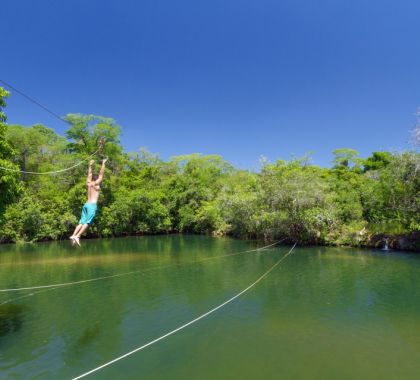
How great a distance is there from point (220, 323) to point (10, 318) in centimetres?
755

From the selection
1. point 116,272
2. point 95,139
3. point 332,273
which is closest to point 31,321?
point 116,272

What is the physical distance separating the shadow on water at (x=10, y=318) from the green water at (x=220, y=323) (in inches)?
1.4

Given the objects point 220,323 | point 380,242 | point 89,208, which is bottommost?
point 220,323

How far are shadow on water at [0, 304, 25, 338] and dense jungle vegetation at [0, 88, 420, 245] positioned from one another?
395 cm

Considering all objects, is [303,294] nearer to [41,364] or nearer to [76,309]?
[76,309]

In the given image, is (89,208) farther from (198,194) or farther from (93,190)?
(198,194)

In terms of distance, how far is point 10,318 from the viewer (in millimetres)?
12492

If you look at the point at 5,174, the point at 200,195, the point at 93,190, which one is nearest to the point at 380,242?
the point at 93,190

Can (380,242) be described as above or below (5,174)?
below

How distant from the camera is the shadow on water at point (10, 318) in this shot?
11.5m

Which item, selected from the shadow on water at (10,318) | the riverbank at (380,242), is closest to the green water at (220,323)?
the shadow on water at (10,318)

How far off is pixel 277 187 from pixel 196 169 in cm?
2946

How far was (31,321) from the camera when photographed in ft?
40.0

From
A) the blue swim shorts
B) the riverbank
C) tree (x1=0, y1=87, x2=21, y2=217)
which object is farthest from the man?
the riverbank
